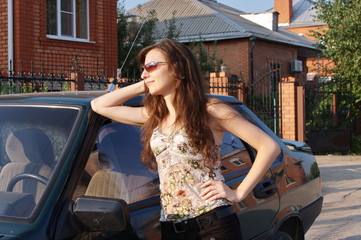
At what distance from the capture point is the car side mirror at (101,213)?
7.52ft

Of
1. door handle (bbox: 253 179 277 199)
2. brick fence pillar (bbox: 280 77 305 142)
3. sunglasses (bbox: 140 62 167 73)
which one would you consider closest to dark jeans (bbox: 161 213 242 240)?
sunglasses (bbox: 140 62 167 73)

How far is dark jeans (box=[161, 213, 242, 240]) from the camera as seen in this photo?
258 centimetres

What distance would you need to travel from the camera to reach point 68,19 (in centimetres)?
1343

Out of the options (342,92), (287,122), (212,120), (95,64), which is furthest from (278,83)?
(212,120)

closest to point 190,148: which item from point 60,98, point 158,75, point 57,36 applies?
point 158,75

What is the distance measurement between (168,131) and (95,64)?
11.7 metres

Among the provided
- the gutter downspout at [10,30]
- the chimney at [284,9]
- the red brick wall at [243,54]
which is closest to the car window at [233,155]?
the gutter downspout at [10,30]

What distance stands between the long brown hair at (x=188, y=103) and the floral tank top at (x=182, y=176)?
1.7 inches

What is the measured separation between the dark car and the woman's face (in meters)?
0.37

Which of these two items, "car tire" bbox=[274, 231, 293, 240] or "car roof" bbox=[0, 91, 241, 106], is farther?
"car tire" bbox=[274, 231, 293, 240]

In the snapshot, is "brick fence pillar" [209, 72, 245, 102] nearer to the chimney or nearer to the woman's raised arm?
the woman's raised arm

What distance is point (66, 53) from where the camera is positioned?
13148 millimetres

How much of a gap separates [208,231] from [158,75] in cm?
77

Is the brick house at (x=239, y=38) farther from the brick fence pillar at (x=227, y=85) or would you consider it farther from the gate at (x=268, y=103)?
the brick fence pillar at (x=227, y=85)
